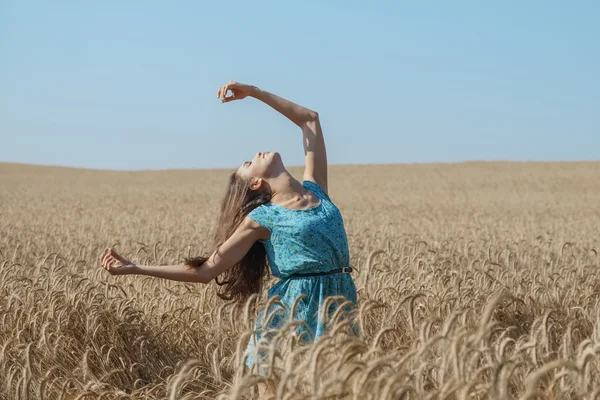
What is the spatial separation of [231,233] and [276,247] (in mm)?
271

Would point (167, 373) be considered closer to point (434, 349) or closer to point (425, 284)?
point (434, 349)

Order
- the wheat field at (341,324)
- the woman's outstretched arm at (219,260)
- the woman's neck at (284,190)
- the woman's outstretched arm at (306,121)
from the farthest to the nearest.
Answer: the woman's outstretched arm at (306,121)
the woman's neck at (284,190)
the woman's outstretched arm at (219,260)
the wheat field at (341,324)

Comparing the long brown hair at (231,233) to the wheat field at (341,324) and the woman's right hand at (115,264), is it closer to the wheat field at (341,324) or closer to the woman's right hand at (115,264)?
the wheat field at (341,324)

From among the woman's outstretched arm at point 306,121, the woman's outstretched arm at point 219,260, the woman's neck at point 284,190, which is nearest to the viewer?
the woman's outstretched arm at point 219,260

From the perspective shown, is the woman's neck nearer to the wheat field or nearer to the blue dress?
the blue dress

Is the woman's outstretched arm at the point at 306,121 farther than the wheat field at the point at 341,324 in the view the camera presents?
Yes

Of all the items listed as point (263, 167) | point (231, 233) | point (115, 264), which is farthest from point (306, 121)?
point (115, 264)

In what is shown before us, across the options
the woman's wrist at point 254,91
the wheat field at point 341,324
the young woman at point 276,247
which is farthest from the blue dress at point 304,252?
the woman's wrist at point 254,91

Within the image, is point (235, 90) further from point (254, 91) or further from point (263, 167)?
point (263, 167)

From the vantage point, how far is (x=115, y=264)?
3951mm

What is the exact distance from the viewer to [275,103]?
4738 millimetres

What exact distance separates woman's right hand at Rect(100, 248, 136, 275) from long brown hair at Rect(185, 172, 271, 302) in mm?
280

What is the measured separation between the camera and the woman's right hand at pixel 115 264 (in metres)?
3.93

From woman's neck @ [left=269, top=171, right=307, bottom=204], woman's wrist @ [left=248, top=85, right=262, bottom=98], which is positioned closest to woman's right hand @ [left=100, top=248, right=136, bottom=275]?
woman's neck @ [left=269, top=171, right=307, bottom=204]
